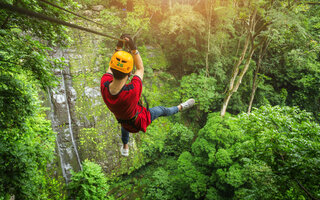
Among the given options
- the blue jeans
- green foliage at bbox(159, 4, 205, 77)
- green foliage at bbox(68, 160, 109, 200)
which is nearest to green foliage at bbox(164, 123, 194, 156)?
green foliage at bbox(159, 4, 205, 77)

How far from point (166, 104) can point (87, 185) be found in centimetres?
707

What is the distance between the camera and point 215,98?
10.8m

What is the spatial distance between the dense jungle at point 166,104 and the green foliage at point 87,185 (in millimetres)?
35

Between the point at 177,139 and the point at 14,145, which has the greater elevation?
the point at 14,145

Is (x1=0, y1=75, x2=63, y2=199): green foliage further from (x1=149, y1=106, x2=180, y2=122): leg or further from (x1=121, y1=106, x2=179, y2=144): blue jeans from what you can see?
(x1=149, y1=106, x2=180, y2=122): leg

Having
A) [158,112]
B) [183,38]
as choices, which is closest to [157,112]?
[158,112]

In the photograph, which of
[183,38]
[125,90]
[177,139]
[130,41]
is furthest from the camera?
[177,139]

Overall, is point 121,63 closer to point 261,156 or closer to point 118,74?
point 118,74

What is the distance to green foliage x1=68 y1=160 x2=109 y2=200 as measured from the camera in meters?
5.57

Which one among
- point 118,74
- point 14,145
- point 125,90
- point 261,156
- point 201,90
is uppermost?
point 118,74

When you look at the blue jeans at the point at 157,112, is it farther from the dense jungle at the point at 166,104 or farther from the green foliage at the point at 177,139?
the green foliage at the point at 177,139

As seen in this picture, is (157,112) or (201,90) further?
(201,90)

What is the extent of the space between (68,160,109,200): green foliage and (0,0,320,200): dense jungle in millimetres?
35

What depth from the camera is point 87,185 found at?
5684 mm
